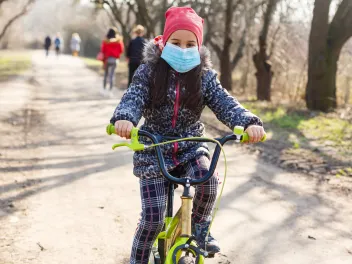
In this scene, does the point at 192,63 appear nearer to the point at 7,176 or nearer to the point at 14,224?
the point at 14,224

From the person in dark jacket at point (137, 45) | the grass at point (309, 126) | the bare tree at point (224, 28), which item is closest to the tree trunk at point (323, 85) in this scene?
the grass at point (309, 126)

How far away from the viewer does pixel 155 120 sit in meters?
2.93

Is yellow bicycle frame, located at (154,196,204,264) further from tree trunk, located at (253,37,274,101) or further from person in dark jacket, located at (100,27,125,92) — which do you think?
tree trunk, located at (253,37,274,101)

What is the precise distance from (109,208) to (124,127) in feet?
7.95

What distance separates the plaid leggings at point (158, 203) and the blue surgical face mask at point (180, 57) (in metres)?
0.56

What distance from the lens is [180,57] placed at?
9.36 ft

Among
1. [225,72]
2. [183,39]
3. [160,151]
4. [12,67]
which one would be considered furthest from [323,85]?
[12,67]

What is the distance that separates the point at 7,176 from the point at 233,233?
112 inches

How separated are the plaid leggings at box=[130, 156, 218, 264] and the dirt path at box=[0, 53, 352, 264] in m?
0.88

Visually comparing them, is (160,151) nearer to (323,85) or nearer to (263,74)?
(323,85)

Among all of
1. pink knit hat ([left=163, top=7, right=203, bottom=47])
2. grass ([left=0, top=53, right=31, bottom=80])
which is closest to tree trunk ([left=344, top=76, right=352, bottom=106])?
grass ([left=0, top=53, right=31, bottom=80])

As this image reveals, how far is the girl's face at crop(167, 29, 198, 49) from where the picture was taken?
2887 millimetres

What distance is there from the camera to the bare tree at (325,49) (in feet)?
37.5

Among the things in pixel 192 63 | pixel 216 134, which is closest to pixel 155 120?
pixel 192 63
